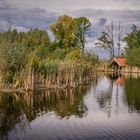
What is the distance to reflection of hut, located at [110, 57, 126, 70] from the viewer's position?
75.9m

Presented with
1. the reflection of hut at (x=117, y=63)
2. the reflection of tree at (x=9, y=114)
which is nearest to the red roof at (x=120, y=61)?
the reflection of hut at (x=117, y=63)

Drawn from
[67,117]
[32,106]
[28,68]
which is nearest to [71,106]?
[32,106]

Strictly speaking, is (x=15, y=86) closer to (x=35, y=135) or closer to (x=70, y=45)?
(x=35, y=135)

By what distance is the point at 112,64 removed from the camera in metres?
79.4

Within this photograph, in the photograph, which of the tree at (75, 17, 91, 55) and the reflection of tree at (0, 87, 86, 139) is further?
the tree at (75, 17, 91, 55)

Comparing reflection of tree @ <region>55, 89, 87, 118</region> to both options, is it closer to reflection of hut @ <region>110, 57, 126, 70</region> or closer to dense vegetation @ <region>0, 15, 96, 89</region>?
Result: dense vegetation @ <region>0, 15, 96, 89</region>

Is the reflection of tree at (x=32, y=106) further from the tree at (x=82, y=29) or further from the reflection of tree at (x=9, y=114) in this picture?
the tree at (x=82, y=29)

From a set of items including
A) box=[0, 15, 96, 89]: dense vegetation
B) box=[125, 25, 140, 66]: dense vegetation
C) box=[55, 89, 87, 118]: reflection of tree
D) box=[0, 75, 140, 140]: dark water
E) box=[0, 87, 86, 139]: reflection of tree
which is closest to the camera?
box=[0, 75, 140, 140]: dark water

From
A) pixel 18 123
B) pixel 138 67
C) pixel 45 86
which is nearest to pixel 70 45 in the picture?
pixel 138 67

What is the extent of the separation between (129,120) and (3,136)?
710 centimetres

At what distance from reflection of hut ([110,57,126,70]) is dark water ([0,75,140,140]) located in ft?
157

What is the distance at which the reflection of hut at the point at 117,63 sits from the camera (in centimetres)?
7594

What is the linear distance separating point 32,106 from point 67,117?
3791 mm

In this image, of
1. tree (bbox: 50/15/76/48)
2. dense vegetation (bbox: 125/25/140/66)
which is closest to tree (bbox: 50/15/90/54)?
tree (bbox: 50/15/76/48)
